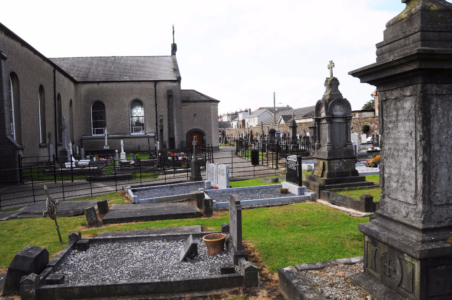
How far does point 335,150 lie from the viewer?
36.0ft

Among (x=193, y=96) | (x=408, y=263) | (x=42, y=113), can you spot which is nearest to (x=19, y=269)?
(x=408, y=263)

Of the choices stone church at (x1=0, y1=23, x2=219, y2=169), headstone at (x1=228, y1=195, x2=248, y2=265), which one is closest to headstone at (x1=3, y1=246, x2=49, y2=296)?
headstone at (x1=228, y1=195, x2=248, y2=265)

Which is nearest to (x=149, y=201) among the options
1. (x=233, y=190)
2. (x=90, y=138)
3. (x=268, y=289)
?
(x=233, y=190)

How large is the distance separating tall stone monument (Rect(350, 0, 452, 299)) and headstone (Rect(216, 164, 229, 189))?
336 inches

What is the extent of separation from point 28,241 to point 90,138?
24853 millimetres

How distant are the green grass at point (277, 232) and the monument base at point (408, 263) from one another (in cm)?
161

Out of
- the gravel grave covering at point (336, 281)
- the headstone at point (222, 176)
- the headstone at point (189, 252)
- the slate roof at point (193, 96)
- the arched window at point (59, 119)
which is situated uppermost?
the slate roof at point (193, 96)

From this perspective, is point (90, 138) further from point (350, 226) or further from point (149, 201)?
point (350, 226)

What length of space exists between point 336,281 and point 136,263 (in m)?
3.02

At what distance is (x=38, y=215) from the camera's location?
9.09m

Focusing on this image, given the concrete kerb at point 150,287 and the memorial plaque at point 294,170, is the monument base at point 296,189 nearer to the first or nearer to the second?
the memorial plaque at point 294,170

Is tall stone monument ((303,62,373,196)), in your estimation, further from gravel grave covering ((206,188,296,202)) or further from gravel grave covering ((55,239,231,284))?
gravel grave covering ((55,239,231,284))

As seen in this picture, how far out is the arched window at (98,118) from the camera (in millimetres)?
30969

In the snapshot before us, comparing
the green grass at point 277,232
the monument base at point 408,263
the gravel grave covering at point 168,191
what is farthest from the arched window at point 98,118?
the monument base at point 408,263
